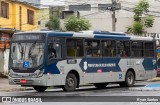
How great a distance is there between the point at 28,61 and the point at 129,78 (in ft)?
26.3

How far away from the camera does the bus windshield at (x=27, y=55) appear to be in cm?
2139

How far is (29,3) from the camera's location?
46938 mm

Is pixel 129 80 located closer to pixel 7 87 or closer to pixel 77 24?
pixel 7 87

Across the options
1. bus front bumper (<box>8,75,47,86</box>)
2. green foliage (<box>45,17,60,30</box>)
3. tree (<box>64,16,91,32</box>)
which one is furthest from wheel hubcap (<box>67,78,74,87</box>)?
green foliage (<box>45,17,60,30</box>)

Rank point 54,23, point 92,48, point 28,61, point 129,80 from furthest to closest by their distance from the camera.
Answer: point 54,23 < point 129,80 < point 92,48 < point 28,61

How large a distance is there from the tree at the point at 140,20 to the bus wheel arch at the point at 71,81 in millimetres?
34605

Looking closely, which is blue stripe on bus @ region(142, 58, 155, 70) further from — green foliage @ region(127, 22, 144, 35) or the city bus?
green foliage @ region(127, 22, 144, 35)

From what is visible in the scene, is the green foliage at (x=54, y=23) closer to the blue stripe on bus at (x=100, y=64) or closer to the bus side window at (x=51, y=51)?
the blue stripe on bus at (x=100, y=64)

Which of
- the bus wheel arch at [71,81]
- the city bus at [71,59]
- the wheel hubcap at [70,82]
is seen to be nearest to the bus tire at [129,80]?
the city bus at [71,59]

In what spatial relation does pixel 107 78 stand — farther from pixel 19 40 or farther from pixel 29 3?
pixel 29 3

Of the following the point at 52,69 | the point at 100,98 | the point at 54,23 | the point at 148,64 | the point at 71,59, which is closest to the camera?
the point at 100,98

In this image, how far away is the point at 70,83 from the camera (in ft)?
74.4

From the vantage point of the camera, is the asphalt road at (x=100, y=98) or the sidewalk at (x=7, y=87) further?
the sidewalk at (x=7, y=87)

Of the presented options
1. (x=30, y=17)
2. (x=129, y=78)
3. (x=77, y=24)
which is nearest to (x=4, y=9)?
(x=30, y=17)
